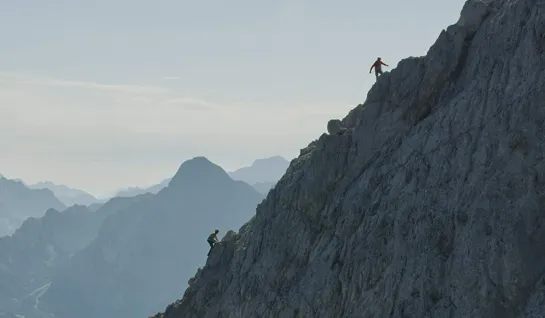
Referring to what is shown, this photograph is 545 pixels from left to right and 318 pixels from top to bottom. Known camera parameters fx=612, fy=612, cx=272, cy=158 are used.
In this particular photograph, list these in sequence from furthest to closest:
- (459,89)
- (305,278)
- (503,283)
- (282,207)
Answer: (282,207)
(305,278)
(459,89)
(503,283)

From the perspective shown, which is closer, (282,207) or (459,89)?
(459,89)

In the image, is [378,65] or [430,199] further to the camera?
[378,65]

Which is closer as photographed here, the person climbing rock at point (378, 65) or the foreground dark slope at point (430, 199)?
the foreground dark slope at point (430, 199)

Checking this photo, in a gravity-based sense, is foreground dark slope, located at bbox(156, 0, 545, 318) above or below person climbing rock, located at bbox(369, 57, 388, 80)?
below

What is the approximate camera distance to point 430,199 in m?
36.6

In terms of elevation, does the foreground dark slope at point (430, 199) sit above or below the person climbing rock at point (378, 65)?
below

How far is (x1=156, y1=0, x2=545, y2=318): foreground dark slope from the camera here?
31781 millimetres

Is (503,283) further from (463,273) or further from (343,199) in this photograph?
(343,199)

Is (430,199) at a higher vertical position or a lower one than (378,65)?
lower

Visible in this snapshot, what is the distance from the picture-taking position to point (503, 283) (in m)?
30.8

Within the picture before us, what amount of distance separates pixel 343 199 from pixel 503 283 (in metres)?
16.2

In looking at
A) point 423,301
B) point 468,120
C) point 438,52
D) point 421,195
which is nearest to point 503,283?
point 423,301

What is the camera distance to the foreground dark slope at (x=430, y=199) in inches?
1251

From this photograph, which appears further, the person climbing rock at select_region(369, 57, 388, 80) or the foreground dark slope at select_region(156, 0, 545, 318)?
the person climbing rock at select_region(369, 57, 388, 80)
